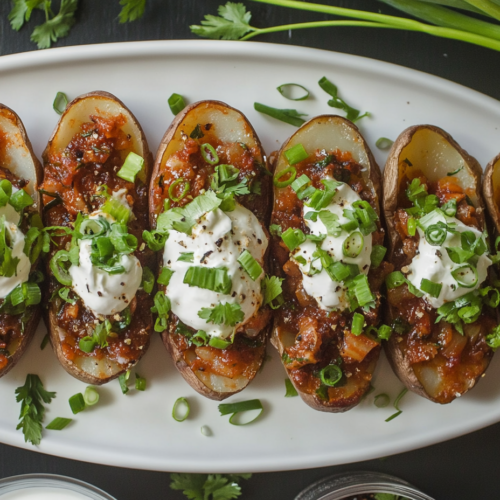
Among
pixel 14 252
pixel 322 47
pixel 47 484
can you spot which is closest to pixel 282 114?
pixel 322 47

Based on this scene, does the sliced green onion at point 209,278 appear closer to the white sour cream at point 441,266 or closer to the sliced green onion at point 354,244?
the sliced green onion at point 354,244

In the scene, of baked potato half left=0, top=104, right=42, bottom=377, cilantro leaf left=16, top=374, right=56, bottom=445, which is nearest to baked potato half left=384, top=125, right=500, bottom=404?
baked potato half left=0, top=104, right=42, bottom=377

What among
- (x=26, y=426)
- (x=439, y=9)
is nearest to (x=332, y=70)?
(x=439, y=9)

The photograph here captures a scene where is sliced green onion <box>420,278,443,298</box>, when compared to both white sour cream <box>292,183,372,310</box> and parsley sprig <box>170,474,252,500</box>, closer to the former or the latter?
white sour cream <box>292,183,372,310</box>

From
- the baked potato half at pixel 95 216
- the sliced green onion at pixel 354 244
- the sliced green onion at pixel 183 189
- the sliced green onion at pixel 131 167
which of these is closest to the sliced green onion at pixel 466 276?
the sliced green onion at pixel 354 244

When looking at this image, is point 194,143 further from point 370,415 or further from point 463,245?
point 370,415
